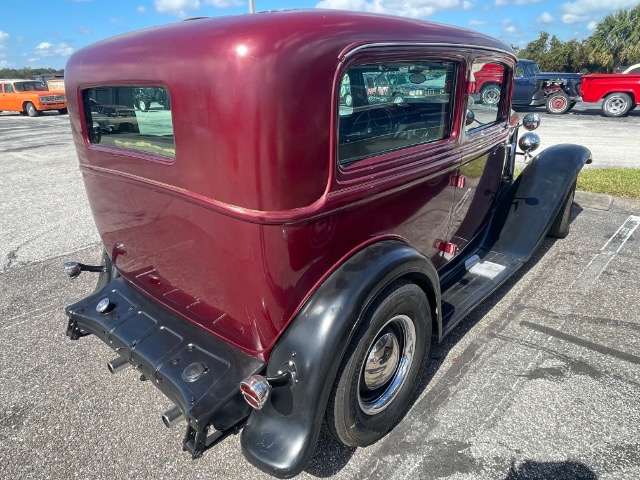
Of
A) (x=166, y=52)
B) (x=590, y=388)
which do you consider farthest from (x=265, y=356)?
(x=590, y=388)

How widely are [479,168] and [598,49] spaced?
4056 cm

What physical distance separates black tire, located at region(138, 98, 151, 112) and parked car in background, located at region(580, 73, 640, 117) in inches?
613

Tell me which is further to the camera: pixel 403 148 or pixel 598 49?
pixel 598 49

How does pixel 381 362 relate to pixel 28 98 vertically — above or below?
below

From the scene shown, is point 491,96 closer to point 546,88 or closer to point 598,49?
point 546,88

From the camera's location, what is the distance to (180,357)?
200cm

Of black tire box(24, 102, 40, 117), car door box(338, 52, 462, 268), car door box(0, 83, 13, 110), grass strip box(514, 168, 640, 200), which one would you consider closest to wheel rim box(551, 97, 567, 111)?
grass strip box(514, 168, 640, 200)

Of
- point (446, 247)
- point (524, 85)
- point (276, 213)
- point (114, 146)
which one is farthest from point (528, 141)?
point (524, 85)

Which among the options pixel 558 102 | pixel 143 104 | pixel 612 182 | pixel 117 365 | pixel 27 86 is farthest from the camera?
pixel 27 86

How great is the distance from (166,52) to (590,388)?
273cm

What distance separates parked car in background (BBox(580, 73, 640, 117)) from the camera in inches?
520

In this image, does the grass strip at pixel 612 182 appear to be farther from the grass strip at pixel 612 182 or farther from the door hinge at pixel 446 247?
the door hinge at pixel 446 247

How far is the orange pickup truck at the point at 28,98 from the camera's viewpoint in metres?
18.4

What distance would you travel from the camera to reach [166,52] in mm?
1718
